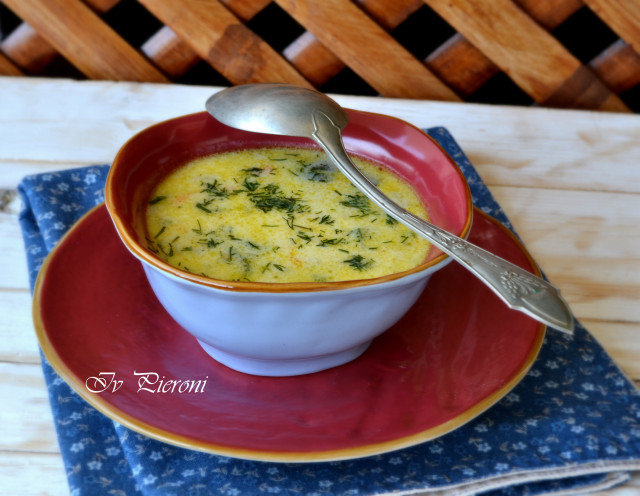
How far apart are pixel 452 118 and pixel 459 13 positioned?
204 mm

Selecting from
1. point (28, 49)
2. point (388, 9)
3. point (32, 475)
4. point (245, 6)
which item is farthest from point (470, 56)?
point (32, 475)

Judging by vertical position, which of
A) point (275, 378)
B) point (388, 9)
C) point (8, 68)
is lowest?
point (8, 68)

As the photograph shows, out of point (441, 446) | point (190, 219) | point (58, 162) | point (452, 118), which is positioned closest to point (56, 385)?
point (190, 219)

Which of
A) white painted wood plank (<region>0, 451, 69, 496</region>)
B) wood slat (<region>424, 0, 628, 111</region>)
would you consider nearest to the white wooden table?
white painted wood plank (<region>0, 451, 69, 496</region>)

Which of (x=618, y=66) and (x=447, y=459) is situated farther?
(x=618, y=66)

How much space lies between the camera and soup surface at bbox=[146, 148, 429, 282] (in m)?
0.61

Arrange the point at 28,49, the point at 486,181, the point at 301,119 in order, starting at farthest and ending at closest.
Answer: the point at 28,49
the point at 486,181
the point at 301,119

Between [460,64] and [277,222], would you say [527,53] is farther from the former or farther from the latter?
[277,222]

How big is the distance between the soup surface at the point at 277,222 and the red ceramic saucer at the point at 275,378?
7 cm

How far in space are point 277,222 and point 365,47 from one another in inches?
26.2

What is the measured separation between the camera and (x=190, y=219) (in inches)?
26.1

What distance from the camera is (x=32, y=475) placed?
0.56 metres

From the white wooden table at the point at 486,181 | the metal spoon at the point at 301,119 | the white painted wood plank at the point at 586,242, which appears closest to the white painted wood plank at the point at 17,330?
the white wooden table at the point at 486,181

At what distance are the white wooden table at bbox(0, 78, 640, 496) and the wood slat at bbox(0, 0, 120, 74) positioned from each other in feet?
0.67
